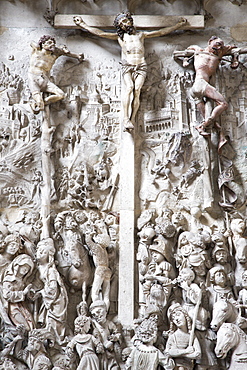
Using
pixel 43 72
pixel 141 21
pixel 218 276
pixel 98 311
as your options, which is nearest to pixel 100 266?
pixel 98 311

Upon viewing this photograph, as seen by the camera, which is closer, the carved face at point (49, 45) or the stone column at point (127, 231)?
the stone column at point (127, 231)

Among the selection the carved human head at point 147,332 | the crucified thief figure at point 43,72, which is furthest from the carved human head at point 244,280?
the crucified thief figure at point 43,72

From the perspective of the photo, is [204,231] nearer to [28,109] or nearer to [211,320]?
[211,320]

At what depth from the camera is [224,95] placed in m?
10.2

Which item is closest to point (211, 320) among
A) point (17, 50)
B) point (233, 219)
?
point (233, 219)

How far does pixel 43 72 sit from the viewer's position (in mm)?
10000

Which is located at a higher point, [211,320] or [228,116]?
[228,116]

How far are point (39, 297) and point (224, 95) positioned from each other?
3.83 metres

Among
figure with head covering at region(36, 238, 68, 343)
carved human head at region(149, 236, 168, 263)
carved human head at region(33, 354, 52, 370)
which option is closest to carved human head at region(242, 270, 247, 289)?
carved human head at region(149, 236, 168, 263)

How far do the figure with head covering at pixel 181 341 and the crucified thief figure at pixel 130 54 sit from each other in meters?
2.64

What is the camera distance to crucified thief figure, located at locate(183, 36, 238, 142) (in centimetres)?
975

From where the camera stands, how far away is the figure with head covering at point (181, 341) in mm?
8688

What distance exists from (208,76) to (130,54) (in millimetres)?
1138

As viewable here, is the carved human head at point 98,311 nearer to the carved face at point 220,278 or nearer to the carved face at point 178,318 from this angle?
the carved face at point 178,318
